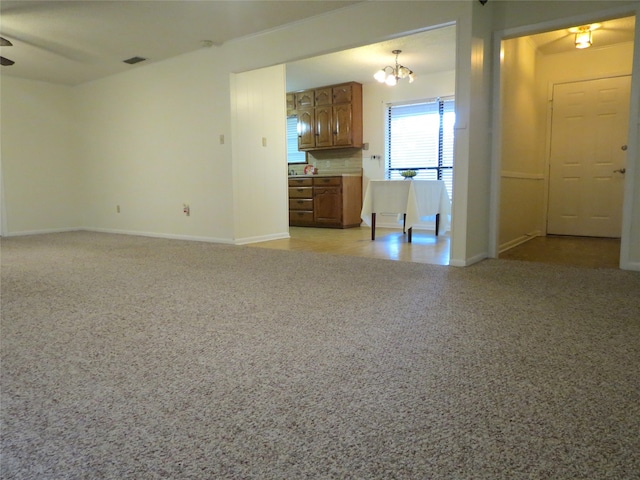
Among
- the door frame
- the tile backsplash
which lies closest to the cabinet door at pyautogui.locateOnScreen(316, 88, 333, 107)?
the tile backsplash

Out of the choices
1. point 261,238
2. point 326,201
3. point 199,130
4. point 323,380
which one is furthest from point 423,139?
point 323,380

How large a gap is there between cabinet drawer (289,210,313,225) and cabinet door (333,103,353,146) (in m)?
1.28

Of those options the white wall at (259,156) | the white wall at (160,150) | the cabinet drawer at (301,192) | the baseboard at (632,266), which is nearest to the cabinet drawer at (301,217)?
the cabinet drawer at (301,192)

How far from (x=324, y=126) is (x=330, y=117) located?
184 mm

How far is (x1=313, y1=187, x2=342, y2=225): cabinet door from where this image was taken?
22.5ft

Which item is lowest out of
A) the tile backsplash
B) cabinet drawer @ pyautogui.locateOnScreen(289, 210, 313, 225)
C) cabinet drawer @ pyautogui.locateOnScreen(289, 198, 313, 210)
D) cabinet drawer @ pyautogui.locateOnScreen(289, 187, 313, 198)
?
cabinet drawer @ pyautogui.locateOnScreen(289, 210, 313, 225)

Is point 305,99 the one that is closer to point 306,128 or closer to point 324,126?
point 306,128

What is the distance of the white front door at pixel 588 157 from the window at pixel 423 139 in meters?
1.43

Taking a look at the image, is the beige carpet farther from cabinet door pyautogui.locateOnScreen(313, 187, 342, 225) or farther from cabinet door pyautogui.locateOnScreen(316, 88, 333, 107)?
cabinet door pyautogui.locateOnScreen(316, 88, 333, 107)

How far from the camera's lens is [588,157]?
18.2ft

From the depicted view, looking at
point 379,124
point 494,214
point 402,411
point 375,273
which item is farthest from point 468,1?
point 379,124

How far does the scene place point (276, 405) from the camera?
127 centimetres

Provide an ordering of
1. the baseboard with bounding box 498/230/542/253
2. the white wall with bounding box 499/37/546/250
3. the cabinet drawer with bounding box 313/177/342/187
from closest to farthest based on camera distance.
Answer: the white wall with bounding box 499/37/546/250 → the baseboard with bounding box 498/230/542/253 → the cabinet drawer with bounding box 313/177/342/187

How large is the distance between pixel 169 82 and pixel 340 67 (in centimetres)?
236
